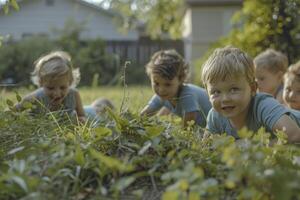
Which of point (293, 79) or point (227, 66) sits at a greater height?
point (227, 66)

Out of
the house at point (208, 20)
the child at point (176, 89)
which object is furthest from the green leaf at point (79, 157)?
the house at point (208, 20)

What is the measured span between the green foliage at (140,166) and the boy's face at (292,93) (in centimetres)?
212

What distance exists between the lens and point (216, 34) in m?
24.1

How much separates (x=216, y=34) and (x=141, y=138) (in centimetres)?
2229

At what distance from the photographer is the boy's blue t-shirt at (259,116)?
10.5 ft

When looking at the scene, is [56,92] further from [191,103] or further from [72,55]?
[72,55]

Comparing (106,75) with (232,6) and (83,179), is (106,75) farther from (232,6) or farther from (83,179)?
(83,179)

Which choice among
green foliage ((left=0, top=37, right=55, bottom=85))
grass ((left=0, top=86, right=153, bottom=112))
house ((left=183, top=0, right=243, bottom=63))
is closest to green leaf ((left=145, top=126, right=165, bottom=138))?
grass ((left=0, top=86, right=153, bottom=112))

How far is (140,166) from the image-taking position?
2039mm

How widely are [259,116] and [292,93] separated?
132 centimetres

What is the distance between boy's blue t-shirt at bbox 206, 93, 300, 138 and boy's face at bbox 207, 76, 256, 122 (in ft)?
0.28

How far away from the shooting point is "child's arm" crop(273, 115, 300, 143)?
304 centimetres

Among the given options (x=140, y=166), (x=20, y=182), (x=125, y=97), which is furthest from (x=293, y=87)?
(x=20, y=182)

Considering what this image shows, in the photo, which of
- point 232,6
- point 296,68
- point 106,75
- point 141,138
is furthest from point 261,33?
point 232,6
